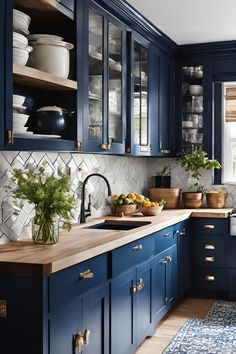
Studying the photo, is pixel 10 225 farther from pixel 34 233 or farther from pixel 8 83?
pixel 8 83

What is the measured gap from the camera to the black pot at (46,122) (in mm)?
3311

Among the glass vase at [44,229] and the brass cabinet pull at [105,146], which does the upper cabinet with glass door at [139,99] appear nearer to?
the brass cabinet pull at [105,146]

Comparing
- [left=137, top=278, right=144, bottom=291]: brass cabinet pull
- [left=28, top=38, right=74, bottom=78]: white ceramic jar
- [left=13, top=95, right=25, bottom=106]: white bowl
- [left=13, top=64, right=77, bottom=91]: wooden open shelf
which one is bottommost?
[left=137, top=278, right=144, bottom=291]: brass cabinet pull

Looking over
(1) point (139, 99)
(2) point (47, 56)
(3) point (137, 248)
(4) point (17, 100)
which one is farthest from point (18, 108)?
(1) point (139, 99)

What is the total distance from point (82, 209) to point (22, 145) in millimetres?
1437

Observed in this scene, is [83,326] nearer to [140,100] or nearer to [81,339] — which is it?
[81,339]

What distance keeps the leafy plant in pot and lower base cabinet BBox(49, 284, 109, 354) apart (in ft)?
8.89

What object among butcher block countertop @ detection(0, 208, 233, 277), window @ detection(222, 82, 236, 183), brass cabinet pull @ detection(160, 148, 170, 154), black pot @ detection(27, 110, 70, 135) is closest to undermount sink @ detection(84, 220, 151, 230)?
butcher block countertop @ detection(0, 208, 233, 277)

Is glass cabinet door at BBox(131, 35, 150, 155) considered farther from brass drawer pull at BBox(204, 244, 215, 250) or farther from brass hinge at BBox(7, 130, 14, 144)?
brass hinge at BBox(7, 130, 14, 144)

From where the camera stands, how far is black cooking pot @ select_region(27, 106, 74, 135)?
3.31 m

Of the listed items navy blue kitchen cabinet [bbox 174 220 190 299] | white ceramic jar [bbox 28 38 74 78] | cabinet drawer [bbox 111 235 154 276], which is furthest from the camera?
navy blue kitchen cabinet [bbox 174 220 190 299]

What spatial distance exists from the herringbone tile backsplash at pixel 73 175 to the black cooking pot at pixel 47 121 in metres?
0.21

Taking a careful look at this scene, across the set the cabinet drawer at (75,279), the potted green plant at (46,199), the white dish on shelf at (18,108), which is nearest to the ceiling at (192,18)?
the white dish on shelf at (18,108)

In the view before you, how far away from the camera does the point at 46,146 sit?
3.11m
